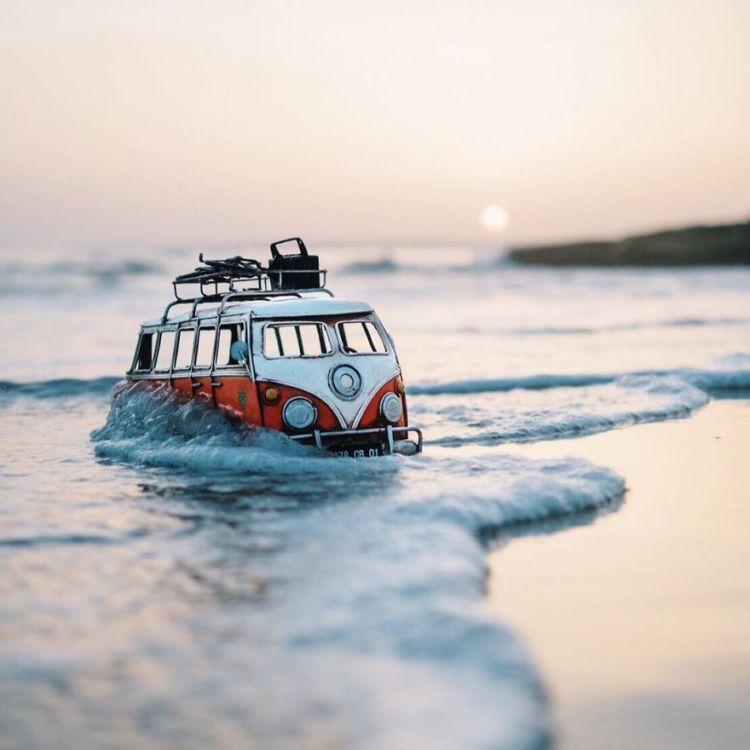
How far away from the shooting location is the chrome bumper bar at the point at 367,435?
1170 cm

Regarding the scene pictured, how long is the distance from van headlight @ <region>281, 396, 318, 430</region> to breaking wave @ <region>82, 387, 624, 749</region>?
216mm

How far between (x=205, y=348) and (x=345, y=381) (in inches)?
77.6

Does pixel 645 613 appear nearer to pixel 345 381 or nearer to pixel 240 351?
pixel 345 381

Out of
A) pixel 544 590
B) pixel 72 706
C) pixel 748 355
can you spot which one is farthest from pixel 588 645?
pixel 748 355

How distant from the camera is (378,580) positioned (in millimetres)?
7223

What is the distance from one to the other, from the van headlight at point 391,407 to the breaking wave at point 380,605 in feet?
1.61

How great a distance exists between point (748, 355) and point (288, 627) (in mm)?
19464

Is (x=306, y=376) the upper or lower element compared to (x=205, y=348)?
lower

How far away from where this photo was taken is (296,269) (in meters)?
14.2

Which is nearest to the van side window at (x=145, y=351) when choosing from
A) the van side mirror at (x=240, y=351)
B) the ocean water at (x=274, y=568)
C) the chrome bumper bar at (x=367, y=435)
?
the ocean water at (x=274, y=568)

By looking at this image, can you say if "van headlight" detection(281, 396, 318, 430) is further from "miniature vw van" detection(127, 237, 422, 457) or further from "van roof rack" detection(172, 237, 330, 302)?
"van roof rack" detection(172, 237, 330, 302)

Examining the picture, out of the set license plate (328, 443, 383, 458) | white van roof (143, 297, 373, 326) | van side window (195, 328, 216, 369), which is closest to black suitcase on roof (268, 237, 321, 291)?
van side window (195, 328, 216, 369)

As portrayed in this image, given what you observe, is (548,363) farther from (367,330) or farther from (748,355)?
(367,330)

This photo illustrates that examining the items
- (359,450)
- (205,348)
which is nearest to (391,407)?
(359,450)
